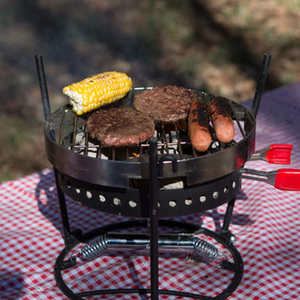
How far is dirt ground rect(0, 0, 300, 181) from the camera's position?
7.13m

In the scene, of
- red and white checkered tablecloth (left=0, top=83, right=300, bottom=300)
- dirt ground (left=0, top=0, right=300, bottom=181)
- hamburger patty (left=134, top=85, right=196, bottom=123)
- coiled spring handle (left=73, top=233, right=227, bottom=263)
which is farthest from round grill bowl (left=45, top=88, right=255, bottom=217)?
dirt ground (left=0, top=0, right=300, bottom=181)

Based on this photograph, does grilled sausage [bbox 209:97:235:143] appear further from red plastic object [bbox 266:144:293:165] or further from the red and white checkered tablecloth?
the red and white checkered tablecloth

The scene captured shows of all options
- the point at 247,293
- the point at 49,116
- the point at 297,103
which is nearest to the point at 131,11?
the point at 297,103

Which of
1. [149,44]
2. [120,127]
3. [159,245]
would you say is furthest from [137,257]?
[149,44]

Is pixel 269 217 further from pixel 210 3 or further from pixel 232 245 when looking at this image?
pixel 210 3

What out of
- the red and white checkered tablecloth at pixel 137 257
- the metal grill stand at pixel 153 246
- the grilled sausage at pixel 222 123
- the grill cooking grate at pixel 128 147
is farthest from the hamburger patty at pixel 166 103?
the red and white checkered tablecloth at pixel 137 257

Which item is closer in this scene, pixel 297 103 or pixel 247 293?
pixel 247 293

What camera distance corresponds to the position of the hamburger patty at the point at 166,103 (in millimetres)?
2715

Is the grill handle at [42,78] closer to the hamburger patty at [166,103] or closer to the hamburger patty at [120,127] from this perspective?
the hamburger patty at [120,127]

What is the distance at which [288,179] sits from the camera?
7.95ft

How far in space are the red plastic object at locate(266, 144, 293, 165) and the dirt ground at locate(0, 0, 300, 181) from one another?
4.24 meters

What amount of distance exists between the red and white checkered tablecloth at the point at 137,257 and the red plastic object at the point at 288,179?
0.74 metres

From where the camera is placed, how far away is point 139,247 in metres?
2.82

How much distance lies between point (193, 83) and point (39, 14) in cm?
292
